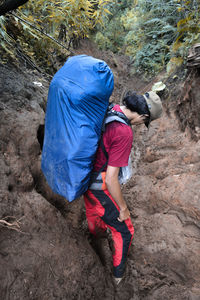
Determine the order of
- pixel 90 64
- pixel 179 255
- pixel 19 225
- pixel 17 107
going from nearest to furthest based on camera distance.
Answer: pixel 90 64, pixel 19 225, pixel 179 255, pixel 17 107

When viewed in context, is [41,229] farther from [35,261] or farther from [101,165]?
[101,165]

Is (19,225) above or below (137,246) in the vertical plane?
above

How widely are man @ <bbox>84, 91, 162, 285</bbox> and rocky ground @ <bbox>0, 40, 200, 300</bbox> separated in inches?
14.6

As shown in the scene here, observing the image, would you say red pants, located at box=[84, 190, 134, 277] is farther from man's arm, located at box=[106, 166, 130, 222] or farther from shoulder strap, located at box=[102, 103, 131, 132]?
shoulder strap, located at box=[102, 103, 131, 132]

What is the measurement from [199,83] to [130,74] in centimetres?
491

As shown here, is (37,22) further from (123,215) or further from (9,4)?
(123,215)

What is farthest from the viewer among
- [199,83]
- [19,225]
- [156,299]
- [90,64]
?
[199,83]

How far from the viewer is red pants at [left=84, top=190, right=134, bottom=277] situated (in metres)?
2.09

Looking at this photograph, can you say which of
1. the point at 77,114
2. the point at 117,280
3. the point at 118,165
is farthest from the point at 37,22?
the point at 117,280

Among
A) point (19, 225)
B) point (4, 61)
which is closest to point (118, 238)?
point (19, 225)

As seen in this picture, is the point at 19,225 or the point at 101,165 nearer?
the point at 19,225

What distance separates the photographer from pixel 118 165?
1770 mm

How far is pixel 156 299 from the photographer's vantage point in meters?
2.18

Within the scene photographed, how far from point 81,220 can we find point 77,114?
1.81m
